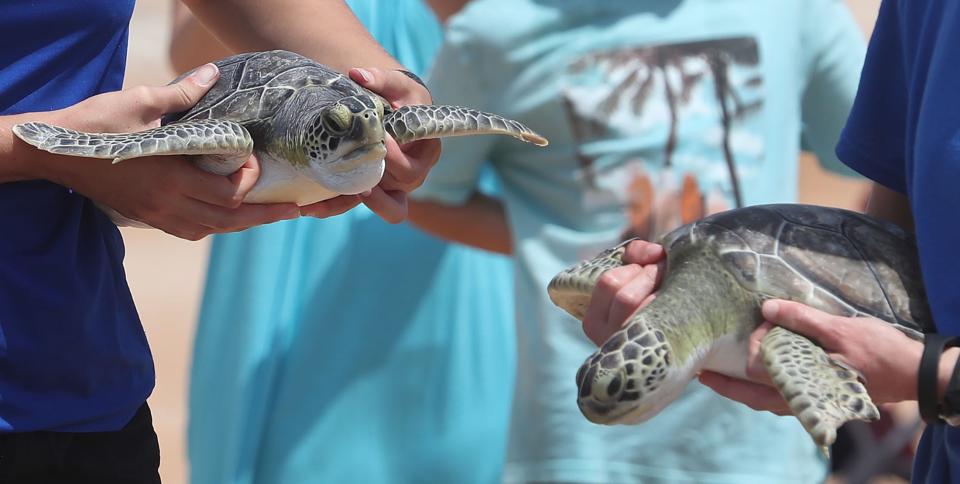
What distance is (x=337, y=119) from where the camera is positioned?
1260 millimetres

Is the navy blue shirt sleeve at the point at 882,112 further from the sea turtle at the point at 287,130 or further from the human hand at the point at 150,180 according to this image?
the human hand at the point at 150,180

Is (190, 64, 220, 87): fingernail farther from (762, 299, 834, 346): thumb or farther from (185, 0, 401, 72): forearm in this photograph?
(762, 299, 834, 346): thumb

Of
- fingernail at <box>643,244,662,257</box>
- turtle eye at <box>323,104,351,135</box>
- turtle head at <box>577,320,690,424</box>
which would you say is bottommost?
turtle head at <box>577,320,690,424</box>

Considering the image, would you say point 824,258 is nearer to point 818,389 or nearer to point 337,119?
point 818,389

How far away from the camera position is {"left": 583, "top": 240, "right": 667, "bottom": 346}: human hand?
1367 mm

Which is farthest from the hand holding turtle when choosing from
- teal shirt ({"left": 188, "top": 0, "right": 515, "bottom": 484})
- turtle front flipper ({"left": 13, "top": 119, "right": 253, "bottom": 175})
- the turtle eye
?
teal shirt ({"left": 188, "top": 0, "right": 515, "bottom": 484})

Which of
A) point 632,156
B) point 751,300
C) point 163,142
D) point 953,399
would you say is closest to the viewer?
point 953,399

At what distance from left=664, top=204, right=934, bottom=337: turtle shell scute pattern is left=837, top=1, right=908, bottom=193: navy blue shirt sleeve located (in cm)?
6

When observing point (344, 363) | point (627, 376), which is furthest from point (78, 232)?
point (344, 363)

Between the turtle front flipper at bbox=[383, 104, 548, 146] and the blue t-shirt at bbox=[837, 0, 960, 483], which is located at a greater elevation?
the blue t-shirt at bbox=[837, 0, 960, 483]

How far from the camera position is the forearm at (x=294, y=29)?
147cm

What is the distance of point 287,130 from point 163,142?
178 mm

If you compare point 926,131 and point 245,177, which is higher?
point 926,131

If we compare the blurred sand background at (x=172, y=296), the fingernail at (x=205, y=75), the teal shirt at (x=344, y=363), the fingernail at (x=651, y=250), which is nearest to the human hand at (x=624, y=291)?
the fingernail at (x=651, y=250)
